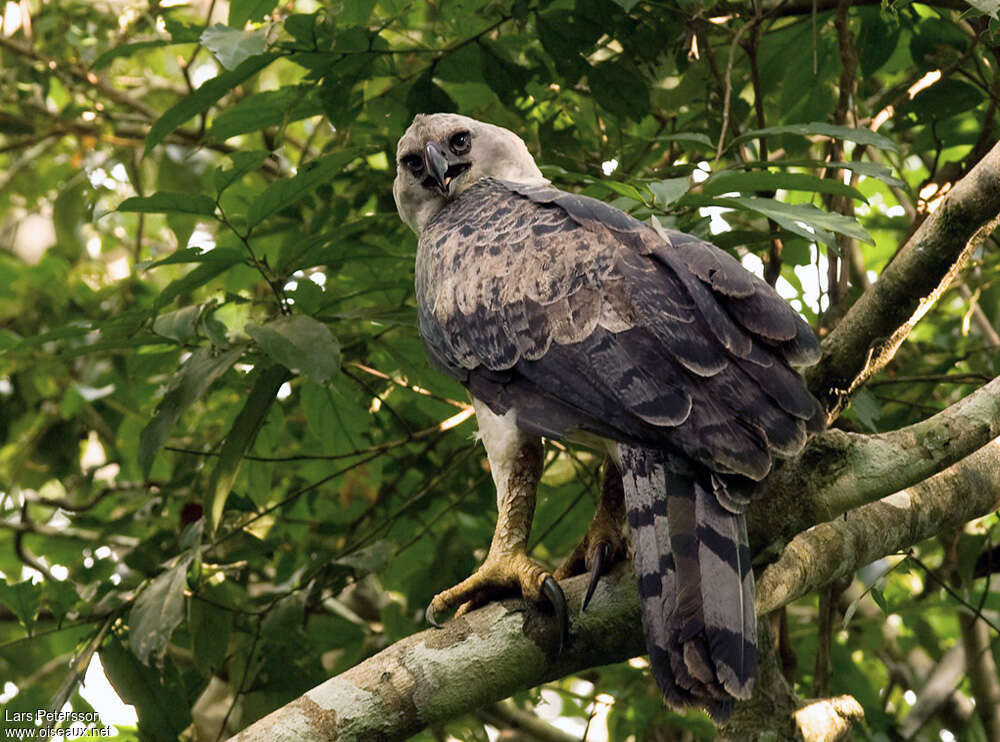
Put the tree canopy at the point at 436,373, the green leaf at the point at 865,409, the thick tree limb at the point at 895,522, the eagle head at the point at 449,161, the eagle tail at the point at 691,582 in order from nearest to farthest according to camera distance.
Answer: the eagle tail at the point at 691,582 < the tree canopy at the point at 436,373 < the thick tree limb at the point at 895,522 < the green leaf at the point at 865,409 < the eagle head at the point at 449,161

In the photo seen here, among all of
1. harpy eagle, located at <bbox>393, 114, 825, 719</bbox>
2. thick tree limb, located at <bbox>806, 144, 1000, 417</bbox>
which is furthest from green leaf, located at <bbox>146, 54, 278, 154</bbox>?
thick tree limb, located at <bbox>806, 144, 1000, 417</bbox>

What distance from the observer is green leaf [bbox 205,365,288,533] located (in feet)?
9.60

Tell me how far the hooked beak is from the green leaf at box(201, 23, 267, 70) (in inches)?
20.2

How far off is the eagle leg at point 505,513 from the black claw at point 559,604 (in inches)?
8.8

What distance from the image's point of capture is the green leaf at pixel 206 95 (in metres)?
2.91

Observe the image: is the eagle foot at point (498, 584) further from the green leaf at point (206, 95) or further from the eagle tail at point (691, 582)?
the green leaf at point (206, 95)

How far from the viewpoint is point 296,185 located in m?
2.80

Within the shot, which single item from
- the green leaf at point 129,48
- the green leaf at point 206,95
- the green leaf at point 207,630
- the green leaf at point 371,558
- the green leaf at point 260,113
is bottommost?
the green leaf at point 207,630

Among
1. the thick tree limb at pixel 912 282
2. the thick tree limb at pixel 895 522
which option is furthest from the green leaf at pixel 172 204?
the thick tree limb at pixel 895 522

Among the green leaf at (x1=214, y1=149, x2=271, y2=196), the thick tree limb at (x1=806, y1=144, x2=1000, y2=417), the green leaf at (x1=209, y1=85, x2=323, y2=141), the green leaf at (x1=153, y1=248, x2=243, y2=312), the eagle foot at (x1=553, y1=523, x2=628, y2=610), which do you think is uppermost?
the green leaf at (x1=214, y1=149, x2=271, y2=196)

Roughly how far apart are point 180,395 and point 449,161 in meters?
0.95

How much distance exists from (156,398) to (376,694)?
2212 mm

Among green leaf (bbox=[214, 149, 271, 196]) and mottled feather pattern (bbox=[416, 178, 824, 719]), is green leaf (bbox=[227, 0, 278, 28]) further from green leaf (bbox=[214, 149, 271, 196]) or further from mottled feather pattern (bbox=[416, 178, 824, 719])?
mottled feather pattern (bbox=[416, 178, 824, 719])

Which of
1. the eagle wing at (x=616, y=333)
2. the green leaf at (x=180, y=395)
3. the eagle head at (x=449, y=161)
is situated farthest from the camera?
the eagle head at (x=449, y=161)
